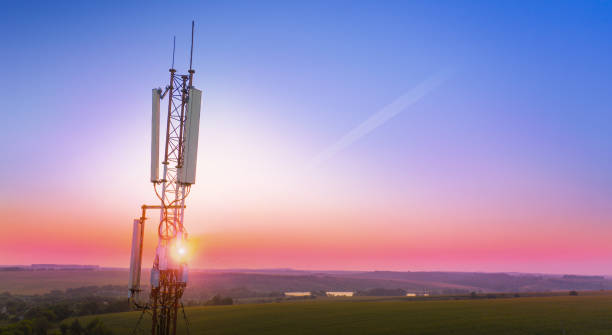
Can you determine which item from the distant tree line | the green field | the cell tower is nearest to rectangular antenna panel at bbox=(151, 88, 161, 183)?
the cell tower

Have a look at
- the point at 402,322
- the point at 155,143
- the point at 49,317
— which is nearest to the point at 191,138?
the point at 155,143

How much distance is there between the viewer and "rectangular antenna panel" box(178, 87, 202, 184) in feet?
74.8

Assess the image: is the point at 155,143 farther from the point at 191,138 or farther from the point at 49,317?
the point at 49,317

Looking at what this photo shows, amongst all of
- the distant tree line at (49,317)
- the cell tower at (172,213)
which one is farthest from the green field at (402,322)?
the cell tower at (172,213)

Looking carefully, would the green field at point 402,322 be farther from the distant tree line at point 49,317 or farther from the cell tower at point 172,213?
the cell tower at point 172,213

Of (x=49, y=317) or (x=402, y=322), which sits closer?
(x=402, y=322)

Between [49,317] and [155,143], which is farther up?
[155,143]

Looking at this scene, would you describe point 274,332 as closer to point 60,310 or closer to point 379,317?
point 379,317

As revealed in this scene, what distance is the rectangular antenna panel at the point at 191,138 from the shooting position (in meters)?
22.8

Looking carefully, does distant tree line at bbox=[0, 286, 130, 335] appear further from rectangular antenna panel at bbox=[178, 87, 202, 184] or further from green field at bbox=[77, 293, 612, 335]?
rectangular antenna panel at bbox=[178, 87, 202, 184]

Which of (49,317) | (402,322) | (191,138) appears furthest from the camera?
(49,317)

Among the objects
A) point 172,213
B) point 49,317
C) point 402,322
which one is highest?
point 172,213

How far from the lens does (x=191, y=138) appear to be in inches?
902

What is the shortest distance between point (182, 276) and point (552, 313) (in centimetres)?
6929
